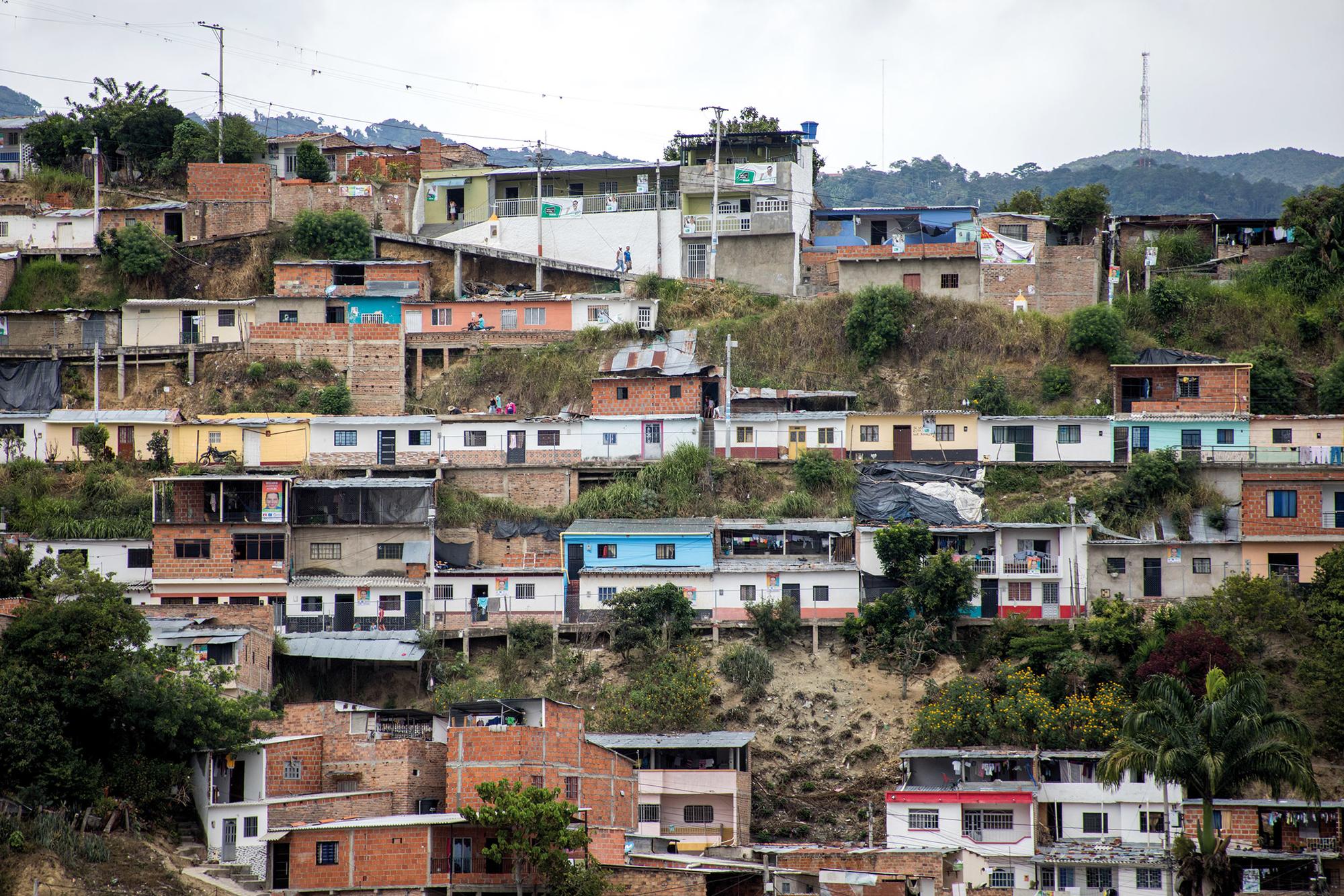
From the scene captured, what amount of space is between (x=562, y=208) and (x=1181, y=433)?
21.5 meters

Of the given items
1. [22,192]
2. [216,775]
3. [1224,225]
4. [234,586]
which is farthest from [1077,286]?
[22,192]

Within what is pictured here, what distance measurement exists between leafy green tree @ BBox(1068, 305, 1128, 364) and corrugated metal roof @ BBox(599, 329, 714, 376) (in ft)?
35.8

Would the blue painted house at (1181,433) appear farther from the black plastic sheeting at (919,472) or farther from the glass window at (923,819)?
the glass window at (923,819)

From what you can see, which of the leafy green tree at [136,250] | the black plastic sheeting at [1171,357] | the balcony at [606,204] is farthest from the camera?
the balcony at [606,204]

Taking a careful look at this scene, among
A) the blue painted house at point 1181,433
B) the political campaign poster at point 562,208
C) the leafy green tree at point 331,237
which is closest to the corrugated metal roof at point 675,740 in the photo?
the blue painted house at point 1181,433

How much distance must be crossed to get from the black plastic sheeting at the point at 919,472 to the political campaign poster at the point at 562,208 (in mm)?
14878

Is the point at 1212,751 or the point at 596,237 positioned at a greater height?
the point at 596,237

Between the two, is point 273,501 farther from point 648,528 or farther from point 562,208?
point 562,208

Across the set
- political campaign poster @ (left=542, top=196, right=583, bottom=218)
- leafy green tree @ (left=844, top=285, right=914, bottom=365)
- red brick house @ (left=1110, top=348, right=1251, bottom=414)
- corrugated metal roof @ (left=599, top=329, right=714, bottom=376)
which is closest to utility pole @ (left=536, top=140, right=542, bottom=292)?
political campaign poster @ (left=542, top=196, right=583, bottom=218)

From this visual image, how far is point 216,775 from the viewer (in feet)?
116

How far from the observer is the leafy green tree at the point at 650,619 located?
4212 cm

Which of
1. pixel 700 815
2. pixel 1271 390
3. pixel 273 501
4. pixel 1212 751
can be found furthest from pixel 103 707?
pixel 1271 390

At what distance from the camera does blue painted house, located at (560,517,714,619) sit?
4375 cm

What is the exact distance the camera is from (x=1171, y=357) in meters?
48.6
